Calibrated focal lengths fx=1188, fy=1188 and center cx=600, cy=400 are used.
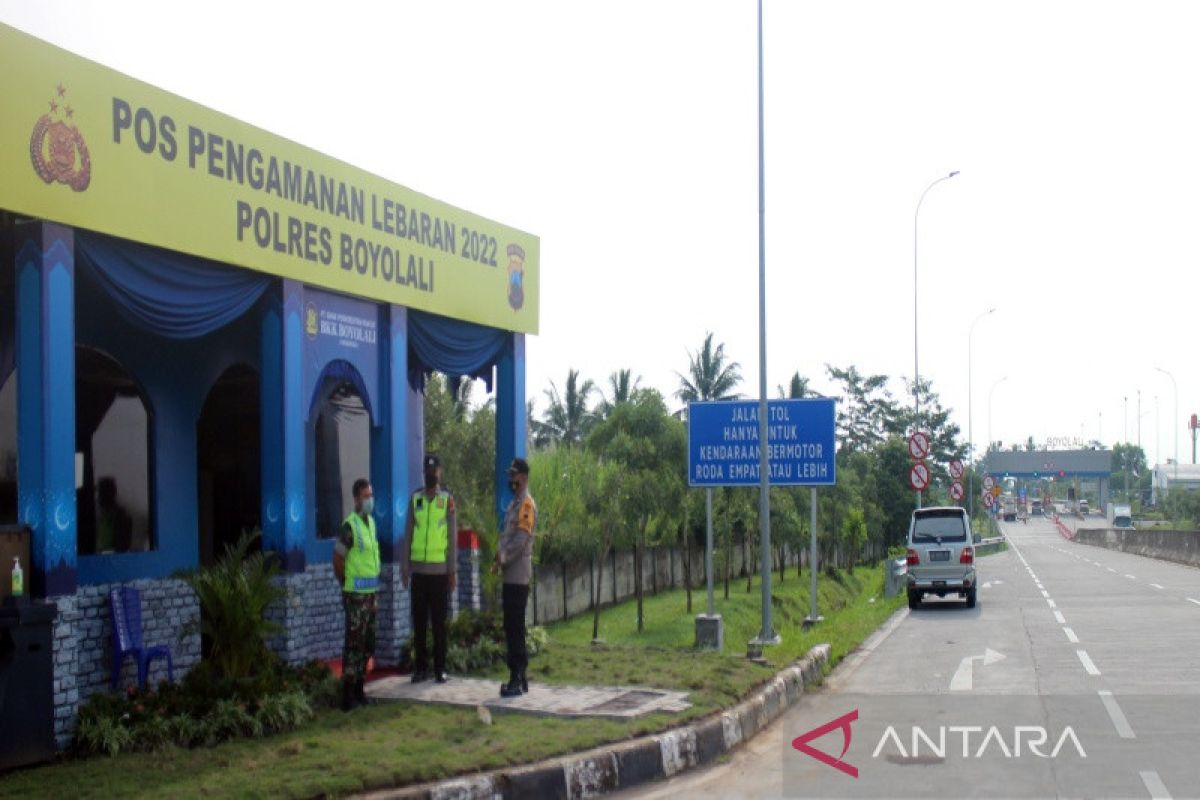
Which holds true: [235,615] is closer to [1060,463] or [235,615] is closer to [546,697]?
[546,697]

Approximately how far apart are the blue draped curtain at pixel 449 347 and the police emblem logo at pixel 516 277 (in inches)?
15.8

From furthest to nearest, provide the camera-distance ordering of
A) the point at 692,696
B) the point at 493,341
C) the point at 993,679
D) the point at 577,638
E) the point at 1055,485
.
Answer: the point at 1055,485, the point at 577,638, the point at 493,341, the point at 993,679, the point at 692,696

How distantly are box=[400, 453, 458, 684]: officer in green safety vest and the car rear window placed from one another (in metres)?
16.6

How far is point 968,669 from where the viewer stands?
46.0ft

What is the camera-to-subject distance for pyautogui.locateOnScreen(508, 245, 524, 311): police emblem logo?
546 inches

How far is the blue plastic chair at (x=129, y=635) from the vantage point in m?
8.60

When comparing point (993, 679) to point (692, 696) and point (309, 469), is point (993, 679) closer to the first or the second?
point (692, 696)

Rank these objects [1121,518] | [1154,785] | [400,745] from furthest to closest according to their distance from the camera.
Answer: [1121,518], [400,745], [1154,785]

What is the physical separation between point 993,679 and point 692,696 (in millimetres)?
4598

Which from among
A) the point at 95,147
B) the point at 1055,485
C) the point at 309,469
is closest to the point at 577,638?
the point at 309,469

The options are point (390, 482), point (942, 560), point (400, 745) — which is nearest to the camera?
point (400, 745)

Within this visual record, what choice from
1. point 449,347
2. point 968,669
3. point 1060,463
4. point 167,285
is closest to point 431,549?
point 167,285

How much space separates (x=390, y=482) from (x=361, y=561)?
2.29 meters

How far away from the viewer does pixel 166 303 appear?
9.16m
